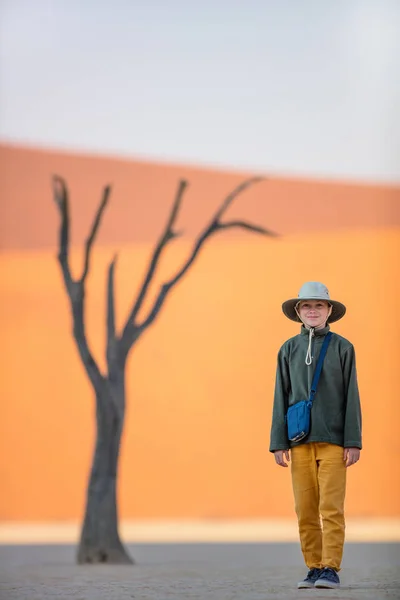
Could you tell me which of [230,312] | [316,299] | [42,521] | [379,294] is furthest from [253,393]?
[316,299]

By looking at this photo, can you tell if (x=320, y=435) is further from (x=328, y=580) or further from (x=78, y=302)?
(x=78, y=302)

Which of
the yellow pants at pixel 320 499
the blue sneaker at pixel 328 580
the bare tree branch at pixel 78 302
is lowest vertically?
the blue sneaker at pixel 328 580

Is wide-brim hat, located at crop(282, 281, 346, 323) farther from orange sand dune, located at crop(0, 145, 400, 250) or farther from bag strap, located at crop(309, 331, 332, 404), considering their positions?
orange sand dune, located at crop(0, 145, 400, 250)

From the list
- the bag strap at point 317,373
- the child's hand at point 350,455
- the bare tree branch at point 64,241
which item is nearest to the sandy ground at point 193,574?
the child's hand at point 350,455

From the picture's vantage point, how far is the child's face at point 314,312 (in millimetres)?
3406

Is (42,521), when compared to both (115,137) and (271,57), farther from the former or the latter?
(271,57)

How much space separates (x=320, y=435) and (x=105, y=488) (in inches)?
88.4

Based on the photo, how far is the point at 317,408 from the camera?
3.30 meters

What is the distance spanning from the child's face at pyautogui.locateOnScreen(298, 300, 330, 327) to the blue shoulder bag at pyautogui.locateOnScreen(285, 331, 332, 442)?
10 cm

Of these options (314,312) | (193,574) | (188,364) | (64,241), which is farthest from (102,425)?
(188,364)

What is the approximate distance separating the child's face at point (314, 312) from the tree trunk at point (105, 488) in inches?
79.3

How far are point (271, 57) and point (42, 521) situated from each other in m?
3.23

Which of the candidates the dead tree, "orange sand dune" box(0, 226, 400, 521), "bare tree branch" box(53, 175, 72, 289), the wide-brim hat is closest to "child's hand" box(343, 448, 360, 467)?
the wide-brim hat

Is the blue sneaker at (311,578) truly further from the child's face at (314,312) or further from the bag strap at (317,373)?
the child's face at (314,312)
